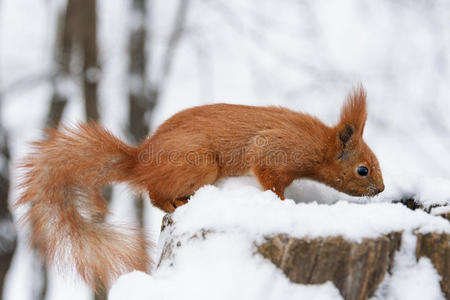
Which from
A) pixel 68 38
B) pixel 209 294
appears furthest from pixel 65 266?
pixel 68 38

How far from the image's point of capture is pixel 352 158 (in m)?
2.21

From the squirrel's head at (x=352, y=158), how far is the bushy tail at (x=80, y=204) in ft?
2.85

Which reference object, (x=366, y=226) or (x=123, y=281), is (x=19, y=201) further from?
(x=366, y=226)

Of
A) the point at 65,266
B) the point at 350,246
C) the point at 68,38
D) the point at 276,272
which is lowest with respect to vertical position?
the point at 65,266

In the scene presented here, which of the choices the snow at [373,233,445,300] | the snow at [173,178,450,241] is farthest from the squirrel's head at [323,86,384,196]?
the snow at [373,233,445,300]

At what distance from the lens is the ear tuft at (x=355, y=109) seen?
2131 mm

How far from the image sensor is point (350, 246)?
129cm

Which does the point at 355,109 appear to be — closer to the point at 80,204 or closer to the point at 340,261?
the point at 340,261

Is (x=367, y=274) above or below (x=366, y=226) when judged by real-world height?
below

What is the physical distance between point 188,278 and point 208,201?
0.30m

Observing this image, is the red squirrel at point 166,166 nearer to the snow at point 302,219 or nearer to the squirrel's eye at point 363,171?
the squirrel's eye at point 363,171

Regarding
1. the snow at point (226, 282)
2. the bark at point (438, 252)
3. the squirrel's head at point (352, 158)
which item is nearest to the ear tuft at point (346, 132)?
the squirrel's head at point (352, 158)

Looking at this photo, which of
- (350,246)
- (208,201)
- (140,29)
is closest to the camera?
(350,246)

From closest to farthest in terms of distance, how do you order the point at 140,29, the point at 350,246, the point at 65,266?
the point at 350,246 → the point at 65,266 → the point at 140,29
